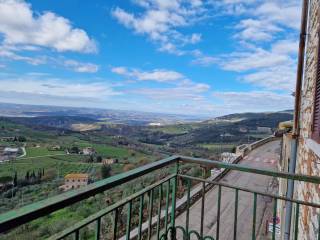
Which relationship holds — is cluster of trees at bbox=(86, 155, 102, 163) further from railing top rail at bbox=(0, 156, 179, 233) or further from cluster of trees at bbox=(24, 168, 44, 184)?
railing top rail at bbox=(0, 156, 179, 233)

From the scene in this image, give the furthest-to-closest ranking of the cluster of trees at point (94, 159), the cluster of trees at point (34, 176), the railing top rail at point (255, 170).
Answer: the cluster of trees at point (94, 159) → the cluster of trees at point (34, 176) → the railing top rail at point (255, 170)

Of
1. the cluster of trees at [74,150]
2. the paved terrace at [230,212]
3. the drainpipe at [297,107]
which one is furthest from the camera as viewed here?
the cluster of trees at [74,150]

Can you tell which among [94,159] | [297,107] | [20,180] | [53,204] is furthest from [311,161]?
[94,159]

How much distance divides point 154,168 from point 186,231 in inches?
29.7

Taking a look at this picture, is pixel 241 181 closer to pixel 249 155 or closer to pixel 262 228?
pixel 262 228

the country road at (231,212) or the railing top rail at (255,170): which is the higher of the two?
the railing top rail at (255,170)

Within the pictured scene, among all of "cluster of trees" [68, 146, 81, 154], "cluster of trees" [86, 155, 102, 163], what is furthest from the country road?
"cluster of trees" [68, 146, 81, 154]

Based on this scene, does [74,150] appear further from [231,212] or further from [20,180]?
[231,212]

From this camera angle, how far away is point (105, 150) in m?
37.9

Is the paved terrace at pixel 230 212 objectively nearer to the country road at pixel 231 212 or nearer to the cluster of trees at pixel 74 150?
the country road at pixel 231 212

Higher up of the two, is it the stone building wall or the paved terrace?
the stone building wall

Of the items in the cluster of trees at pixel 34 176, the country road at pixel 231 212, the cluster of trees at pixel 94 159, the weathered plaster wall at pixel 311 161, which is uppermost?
the weathered plaster wall at pixel 311 161

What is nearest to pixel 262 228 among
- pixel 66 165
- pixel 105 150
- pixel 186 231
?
pixel 186 231

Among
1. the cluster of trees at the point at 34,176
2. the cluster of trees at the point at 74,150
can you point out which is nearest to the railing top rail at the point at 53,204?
the cluster of trees at the point at 34,176
